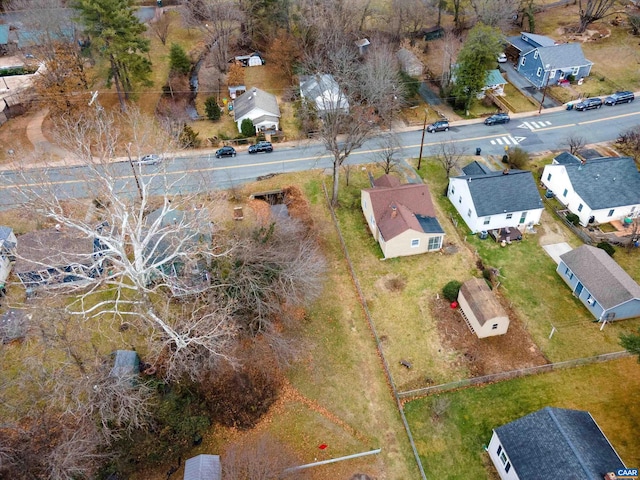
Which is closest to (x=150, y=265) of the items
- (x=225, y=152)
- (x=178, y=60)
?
(x=225, y=152)

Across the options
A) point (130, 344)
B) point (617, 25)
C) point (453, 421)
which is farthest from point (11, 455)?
point (617, 25)

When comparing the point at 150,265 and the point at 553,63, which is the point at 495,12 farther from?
the point at 150,265

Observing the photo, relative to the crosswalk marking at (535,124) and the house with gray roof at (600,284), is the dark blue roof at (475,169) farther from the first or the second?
the crosswalk marking at (535,124)

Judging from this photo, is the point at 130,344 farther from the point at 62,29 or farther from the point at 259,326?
the point at 62,29

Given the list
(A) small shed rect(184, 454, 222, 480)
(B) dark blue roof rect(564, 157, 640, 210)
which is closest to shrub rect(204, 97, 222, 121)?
(B) dark blue roof rect(564, 157, 640, 210)

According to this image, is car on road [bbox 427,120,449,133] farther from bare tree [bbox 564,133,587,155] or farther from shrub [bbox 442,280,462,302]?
shrub [bbox 442,280,462,302]

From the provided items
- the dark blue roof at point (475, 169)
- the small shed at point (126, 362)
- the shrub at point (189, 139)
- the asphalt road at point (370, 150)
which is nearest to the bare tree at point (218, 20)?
the shrub at point (189, 139)
